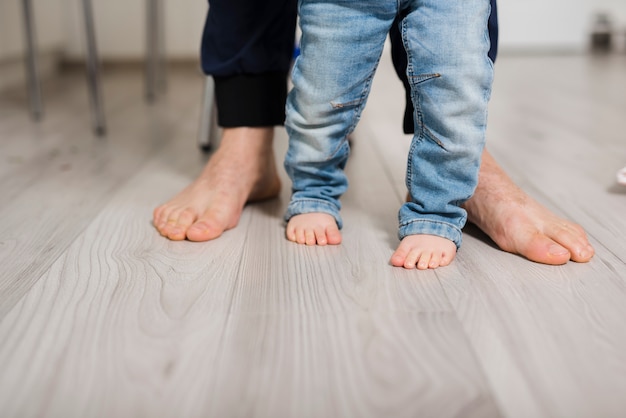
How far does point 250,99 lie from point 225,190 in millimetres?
156

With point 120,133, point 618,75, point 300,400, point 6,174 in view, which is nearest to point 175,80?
point 120,133

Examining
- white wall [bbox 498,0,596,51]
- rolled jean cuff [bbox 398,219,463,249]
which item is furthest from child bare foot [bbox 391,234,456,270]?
white wall [bbox 498,0,596,51]

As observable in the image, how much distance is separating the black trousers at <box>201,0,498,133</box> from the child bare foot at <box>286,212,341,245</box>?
0.19 meters

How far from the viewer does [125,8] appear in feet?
10.2

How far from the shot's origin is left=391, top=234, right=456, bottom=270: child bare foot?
0.86 m

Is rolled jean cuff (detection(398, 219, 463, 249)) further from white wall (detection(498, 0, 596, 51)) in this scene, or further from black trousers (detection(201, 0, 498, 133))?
white wall (detection(498, 0, 596, 51))

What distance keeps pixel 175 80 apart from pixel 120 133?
1051mm

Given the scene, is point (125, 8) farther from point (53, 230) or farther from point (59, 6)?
point (53, 230)

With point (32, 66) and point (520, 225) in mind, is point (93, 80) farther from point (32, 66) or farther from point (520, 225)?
point (520, 225)

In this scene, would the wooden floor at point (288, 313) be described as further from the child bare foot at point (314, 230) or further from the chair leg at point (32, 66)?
the chair leg at point (32, 66)

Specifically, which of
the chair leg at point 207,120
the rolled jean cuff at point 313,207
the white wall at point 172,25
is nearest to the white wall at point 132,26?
the white wall at point 172,25

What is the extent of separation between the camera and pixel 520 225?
3.01 ft

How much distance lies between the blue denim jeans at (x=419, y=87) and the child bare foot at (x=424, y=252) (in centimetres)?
1

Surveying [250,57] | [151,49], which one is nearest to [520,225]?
[250,57]
